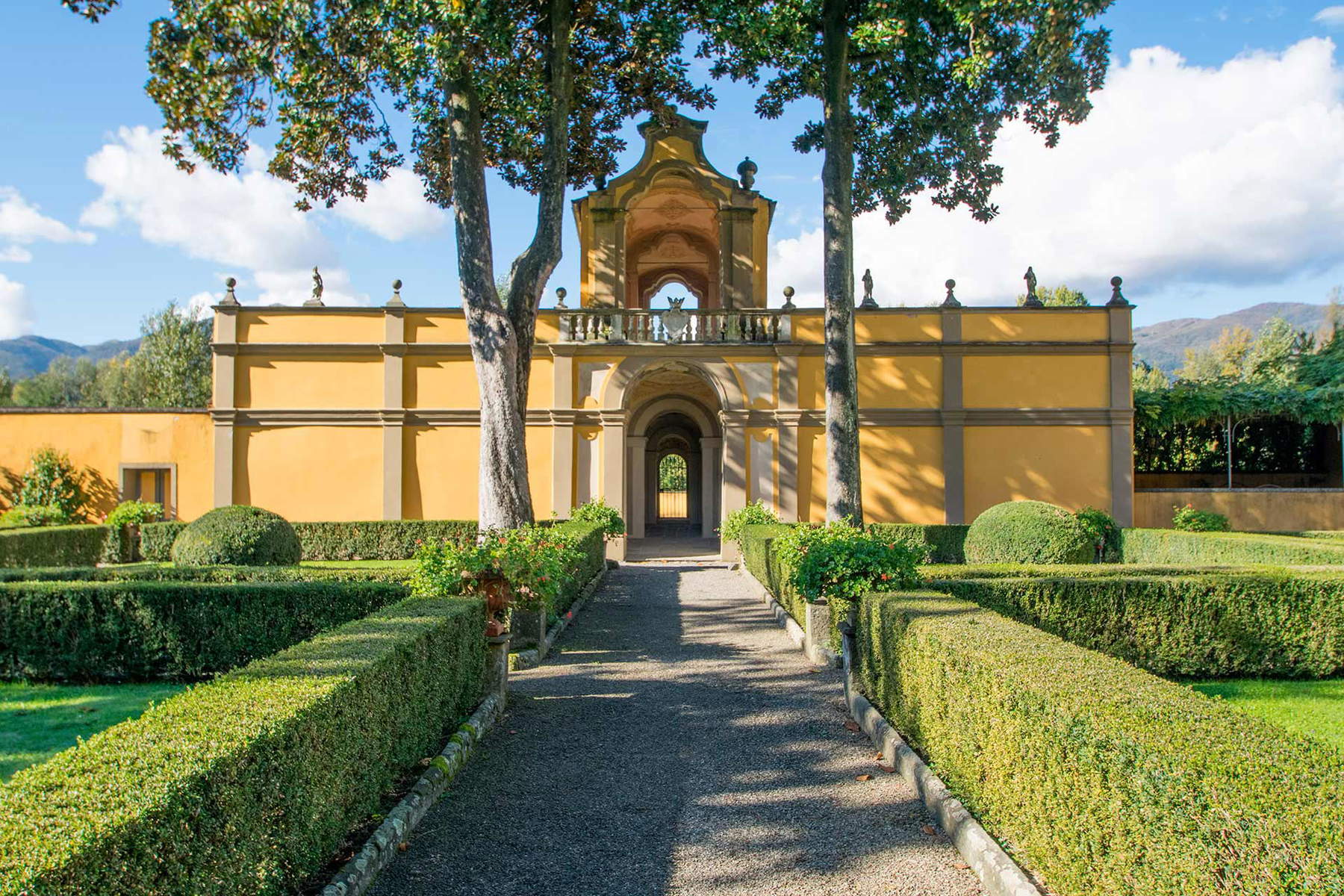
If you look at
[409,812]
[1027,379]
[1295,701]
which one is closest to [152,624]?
[409,812]

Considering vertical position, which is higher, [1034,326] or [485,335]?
[1034,326]

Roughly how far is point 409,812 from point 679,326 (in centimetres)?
1645

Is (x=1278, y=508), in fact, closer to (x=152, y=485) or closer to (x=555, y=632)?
(x=555, y=632)

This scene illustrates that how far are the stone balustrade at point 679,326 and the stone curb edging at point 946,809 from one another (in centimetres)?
1363

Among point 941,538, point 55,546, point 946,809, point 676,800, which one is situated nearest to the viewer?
point 946,809

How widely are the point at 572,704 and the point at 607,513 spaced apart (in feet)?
35.5

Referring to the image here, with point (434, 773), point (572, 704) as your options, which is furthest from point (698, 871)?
point (572, 704)

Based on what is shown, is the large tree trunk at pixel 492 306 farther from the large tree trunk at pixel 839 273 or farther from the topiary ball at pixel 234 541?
the topiary ball at pixel 234 541

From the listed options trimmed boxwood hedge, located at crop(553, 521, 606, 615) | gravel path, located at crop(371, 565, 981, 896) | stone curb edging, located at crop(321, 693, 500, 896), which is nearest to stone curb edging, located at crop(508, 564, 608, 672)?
trimmed boxwood hedge, located at crop(553, 521, 606, 615)

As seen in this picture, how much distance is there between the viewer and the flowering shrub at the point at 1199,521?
18.1 metres

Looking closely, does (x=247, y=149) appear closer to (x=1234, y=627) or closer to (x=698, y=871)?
(x=698, y=871)

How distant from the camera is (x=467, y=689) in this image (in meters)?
6.66

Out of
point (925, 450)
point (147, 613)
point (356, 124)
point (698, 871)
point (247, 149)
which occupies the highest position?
point (356, 124)

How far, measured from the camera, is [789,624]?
10.5 meters
